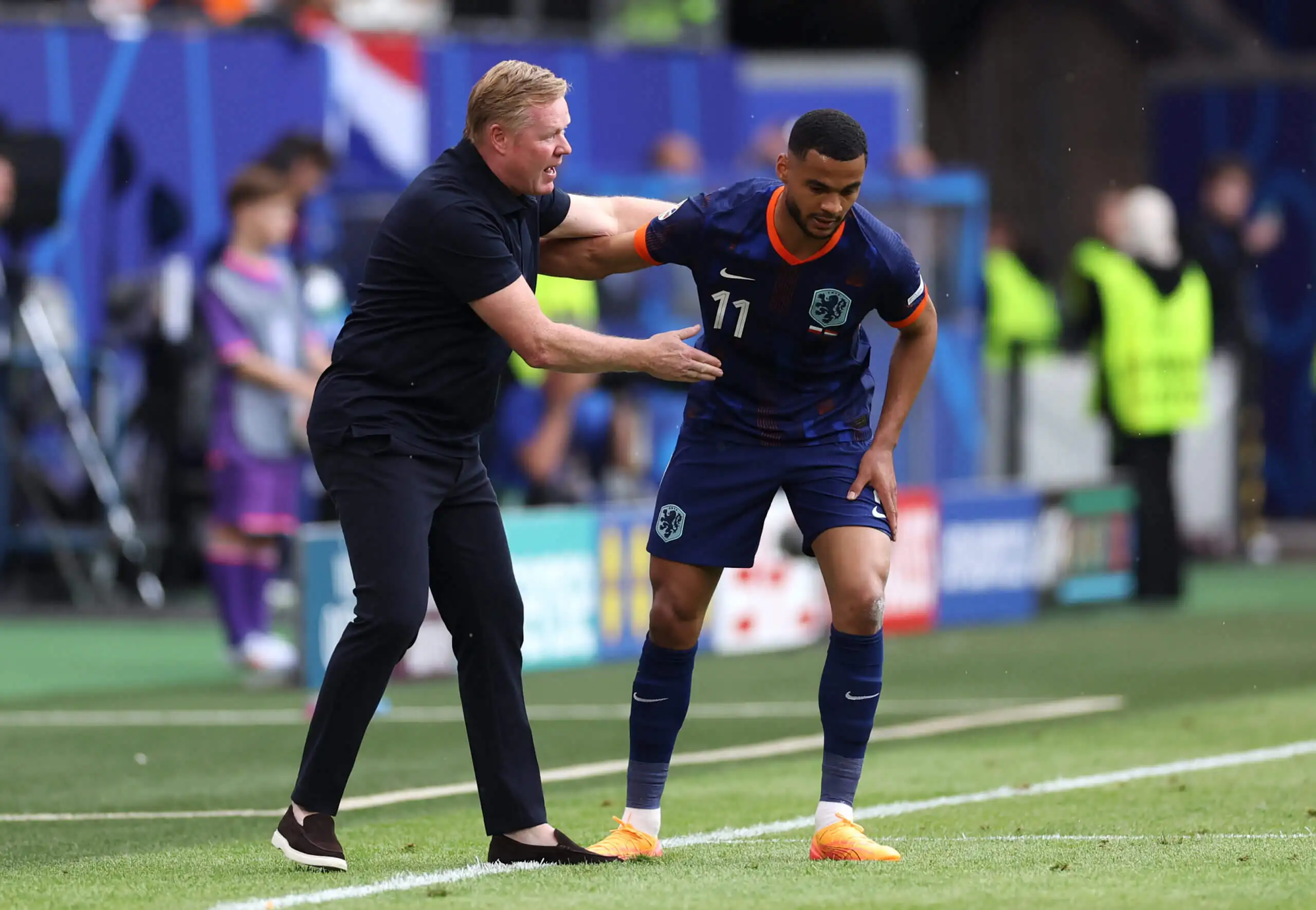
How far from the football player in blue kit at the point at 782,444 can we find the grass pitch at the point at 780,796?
1.30 feet

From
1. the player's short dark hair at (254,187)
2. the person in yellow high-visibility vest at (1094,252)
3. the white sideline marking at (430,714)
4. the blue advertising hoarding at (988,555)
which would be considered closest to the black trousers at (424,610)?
the white sideline marking at (430,714)

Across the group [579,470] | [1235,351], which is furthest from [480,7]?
[1235,351]

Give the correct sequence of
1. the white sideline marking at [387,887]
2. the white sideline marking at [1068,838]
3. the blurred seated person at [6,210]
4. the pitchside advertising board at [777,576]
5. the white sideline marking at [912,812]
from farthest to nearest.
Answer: the blurred seated person at [6,210], the pitchside advertising board at [777,576], the white sideline marking at [1068,838], the white sideline marking at [912,812], the white sideline marking at [387,887]

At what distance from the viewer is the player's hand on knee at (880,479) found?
267 inches

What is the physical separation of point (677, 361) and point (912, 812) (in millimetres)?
2296

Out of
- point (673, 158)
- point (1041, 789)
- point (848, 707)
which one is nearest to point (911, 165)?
point (673, 158)

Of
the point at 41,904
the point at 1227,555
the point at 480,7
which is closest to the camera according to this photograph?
the point at 41,904

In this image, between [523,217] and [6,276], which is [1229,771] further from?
[6,276]

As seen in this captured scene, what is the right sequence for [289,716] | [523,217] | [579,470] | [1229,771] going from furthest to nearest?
1. [579,470]
2. [289,716]
3. [1229,771]
4. [523,217]

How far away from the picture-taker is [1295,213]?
20.9m

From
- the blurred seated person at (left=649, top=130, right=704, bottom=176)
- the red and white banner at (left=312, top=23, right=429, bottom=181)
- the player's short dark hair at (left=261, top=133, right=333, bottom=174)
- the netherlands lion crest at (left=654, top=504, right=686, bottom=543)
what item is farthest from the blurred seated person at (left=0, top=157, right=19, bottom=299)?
the netherlands lion crest at (left=654, top=504, right=686, bottom=543)

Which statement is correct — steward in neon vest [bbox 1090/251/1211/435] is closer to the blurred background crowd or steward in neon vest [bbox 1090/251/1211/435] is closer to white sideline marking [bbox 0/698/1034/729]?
the blurred background crowd

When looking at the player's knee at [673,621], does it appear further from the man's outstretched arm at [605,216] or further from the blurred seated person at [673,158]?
the blurred seated person at [673,158]

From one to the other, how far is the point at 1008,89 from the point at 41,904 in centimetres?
1908
